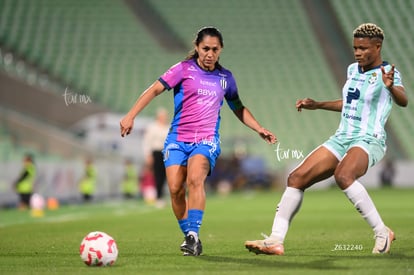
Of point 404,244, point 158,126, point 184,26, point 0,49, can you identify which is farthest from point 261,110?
point 404,244

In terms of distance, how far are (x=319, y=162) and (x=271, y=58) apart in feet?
83.9

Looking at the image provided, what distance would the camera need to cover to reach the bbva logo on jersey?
7.86m

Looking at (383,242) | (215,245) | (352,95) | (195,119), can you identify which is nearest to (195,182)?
(195,119)

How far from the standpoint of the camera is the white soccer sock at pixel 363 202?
7746mm

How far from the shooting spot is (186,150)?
27.7 ft

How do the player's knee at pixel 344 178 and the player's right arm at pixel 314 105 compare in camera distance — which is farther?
the player's right arm at pixel 314 105

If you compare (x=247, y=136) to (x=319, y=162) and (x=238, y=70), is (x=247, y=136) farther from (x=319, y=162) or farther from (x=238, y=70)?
(x=319, y=162)

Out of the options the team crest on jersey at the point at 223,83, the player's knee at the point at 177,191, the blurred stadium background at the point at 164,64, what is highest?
the blurred stadium background at the point at 164,64

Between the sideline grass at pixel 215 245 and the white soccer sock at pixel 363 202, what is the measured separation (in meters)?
0.28

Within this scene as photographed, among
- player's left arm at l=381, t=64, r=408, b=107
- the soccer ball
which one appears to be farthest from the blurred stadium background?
player's left arm at l=381, t=64, r=408, b=107

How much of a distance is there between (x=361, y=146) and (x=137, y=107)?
1927 mm

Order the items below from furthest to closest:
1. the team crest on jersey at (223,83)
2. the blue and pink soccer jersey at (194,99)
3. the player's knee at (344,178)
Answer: the team crest on jersey at (223,83), the blue and pink soccer jersey at (194,99), the player's knee at (344,178)

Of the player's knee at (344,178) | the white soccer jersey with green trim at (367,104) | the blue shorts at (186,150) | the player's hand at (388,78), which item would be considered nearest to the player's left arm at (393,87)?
the player's hand at (388,78)

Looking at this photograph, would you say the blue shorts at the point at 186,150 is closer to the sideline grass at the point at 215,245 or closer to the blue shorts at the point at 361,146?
the sideline grass at the point at 215,245
